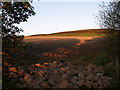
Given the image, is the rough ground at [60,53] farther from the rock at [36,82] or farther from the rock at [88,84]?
the rock at [36,82]

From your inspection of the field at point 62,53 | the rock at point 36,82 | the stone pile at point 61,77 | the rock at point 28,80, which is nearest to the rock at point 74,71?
the stone pile at point 61,77

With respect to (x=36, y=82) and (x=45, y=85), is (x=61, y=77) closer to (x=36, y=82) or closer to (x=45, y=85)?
(x=45, y=85)

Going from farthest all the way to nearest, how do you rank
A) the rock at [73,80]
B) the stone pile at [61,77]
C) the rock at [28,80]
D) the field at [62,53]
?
the field at [62,53] < the rock at [28,80] < the rock at [73,80] < the stone pile at [61,77]

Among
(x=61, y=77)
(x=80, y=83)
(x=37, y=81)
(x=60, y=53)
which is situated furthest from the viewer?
(x=60, y=53)

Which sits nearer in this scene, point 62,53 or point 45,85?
point 45,85

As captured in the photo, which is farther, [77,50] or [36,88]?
[77,50]

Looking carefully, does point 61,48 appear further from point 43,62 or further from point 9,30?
point 9,30

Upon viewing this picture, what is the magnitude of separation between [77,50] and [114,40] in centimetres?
397

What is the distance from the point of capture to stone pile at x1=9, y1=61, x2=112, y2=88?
6223mm

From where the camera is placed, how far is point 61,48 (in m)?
10.7

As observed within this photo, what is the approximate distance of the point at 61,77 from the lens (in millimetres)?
6641

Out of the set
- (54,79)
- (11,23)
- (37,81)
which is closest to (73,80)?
(54,79)

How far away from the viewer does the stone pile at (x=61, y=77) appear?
6.22m

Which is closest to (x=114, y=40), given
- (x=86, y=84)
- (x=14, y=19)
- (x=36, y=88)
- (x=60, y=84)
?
(x=86, y=84)
